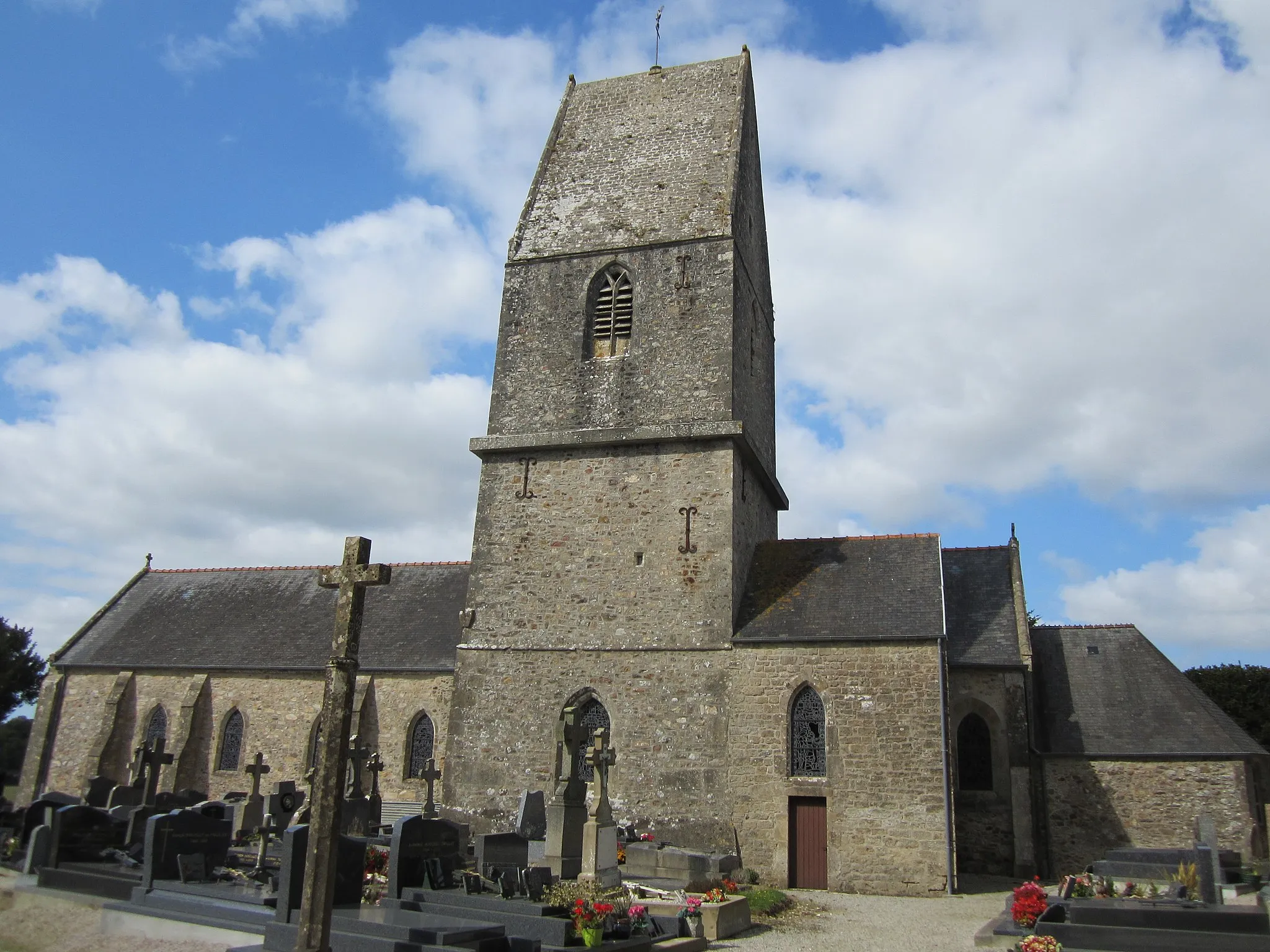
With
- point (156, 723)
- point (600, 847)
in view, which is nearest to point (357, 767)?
point (600, 847)

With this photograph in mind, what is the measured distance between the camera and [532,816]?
16.6 metres

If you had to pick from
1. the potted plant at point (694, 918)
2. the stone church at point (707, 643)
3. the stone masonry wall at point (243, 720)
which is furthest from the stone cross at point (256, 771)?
the potted plant at point (694, 918)

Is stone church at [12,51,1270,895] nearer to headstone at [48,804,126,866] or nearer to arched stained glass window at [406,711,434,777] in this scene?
arched stained glass window at [406,711,434,777]

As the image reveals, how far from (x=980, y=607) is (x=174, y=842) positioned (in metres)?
16.6

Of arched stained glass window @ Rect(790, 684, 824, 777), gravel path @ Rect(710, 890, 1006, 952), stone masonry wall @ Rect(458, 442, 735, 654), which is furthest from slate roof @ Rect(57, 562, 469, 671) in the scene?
gravel path @ Rect(710, 890, 1006, 952)

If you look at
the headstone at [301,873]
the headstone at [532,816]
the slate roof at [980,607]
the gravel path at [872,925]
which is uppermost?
the slate roof at [980,607]

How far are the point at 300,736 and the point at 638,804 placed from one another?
10.6m

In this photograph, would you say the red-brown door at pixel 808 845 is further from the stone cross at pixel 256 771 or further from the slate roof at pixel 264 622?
the stone cross at pixel 256 771

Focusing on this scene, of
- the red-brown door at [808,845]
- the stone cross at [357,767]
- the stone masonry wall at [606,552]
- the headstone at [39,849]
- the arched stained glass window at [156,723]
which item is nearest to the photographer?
the headstone at [39,849]

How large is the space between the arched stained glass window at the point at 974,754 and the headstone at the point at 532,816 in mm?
9000

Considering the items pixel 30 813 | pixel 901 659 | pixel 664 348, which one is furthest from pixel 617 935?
pixel 664 348

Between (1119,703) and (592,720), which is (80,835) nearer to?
(592,720)

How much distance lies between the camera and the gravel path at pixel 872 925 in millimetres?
12023

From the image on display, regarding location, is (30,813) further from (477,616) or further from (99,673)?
(99,673)
